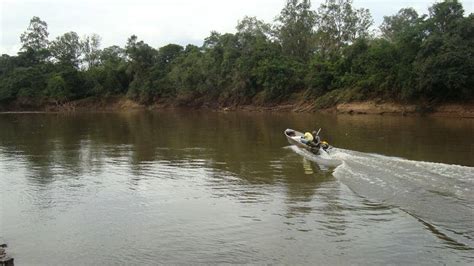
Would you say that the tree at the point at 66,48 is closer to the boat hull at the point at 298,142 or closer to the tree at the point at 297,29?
the tree at the point at 297,29

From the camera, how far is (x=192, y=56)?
77.6 metres

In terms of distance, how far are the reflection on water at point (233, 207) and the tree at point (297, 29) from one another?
4959 centimetres

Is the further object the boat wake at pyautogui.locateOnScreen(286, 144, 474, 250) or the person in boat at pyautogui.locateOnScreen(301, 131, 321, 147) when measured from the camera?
the person in boat at pyautogui.locateOnScreen(301, 131, 321, 147)

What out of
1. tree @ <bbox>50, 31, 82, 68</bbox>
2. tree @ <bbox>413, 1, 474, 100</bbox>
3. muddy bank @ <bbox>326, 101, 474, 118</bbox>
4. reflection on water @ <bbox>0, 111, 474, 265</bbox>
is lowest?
reflection on water @ <bbox>0, 111, 474, 265</bbox>

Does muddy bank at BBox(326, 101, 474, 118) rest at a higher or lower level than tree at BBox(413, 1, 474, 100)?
lower

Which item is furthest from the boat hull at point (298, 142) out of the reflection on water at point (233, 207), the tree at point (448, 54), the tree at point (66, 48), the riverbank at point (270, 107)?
the tree at point (66, 48)

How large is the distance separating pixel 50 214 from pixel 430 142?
18.9 m

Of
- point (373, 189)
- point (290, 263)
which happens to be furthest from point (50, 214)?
point (373, 189)

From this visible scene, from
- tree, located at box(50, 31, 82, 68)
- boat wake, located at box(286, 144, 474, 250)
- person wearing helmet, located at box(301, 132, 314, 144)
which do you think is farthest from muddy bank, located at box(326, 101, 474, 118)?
tree, located at box(50, 31, 82, 68)

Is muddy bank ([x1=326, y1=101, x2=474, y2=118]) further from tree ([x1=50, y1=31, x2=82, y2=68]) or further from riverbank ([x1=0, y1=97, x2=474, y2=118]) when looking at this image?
tree ([x1=50, y1=31, x2=82, y2=68])

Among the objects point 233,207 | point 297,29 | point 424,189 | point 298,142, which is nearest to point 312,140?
point 298,142

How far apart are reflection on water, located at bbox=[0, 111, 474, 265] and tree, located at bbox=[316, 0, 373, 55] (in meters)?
47.3

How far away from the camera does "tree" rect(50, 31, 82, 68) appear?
93062 millimetres

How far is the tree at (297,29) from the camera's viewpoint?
2704 inches
